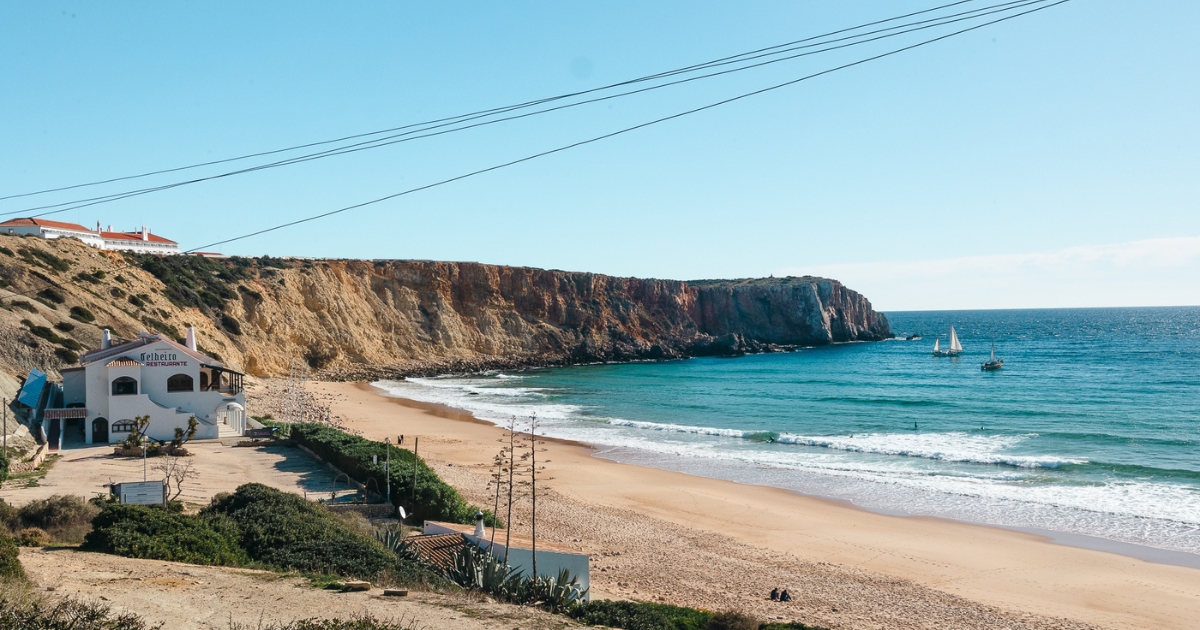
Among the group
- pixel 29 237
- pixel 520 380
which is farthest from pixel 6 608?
pixel 520 380

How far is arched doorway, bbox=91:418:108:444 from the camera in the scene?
2614 centimetres

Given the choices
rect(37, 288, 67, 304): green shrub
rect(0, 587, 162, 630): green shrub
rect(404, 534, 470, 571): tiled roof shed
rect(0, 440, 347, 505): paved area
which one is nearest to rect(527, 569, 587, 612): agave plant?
rect(404, 534, 470, 571): tiled roof shed

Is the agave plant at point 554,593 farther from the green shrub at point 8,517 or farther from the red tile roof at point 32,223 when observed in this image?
the red tile roof at point 32,223

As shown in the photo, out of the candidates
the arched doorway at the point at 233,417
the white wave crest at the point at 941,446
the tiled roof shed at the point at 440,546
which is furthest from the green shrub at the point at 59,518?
the white wave crest at the point at 941,446

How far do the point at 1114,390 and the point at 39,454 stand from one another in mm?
54980

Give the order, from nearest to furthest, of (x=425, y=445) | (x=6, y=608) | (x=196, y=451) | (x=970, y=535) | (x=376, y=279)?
1. (x=6, y=608)
2. (x=970, y=535)
3. (x=196, y=451)
4. (x=425, y=445)
5. (x=376, y=279)

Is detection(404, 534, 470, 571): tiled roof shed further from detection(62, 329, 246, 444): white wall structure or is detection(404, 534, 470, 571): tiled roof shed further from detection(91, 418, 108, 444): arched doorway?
detection(91, 418, 108, 444): arched doorway

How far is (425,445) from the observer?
104 ft

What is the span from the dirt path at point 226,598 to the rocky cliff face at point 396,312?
26.1 metres

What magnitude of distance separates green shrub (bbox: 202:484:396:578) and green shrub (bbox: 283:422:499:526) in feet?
8.71

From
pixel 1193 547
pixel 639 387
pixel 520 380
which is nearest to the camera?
pixel 1193 547

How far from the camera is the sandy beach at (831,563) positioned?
14102mm

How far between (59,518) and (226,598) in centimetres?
633

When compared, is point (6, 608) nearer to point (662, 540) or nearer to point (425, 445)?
point (662, 540)
